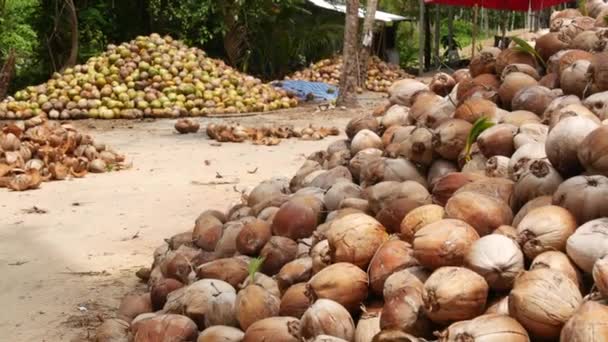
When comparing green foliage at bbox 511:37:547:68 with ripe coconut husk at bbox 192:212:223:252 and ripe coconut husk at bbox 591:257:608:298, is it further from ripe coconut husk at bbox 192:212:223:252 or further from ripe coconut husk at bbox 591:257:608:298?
ripe coconut husk at bbox 591:257:608:298

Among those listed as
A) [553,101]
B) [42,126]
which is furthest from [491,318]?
[42,126]

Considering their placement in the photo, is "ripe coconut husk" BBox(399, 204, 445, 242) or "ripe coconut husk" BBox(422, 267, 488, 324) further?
"ripe coconut husk" BBox(399, 204, 445, 242)

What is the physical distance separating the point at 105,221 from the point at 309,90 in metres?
11.1

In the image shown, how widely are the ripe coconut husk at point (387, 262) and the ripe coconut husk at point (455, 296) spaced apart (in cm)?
27

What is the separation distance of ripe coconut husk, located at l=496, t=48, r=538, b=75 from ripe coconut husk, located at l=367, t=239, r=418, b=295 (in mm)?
1546

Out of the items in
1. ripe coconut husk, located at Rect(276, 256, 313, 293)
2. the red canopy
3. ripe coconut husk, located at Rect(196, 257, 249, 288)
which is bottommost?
ripe coconut husk, located at Rect(196, 257, 249, 288)

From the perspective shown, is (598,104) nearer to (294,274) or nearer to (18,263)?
(294,274)

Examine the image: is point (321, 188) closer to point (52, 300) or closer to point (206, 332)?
point (206, 332)

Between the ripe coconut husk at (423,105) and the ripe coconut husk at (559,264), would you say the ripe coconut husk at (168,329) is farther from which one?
the ripe coconut husk at (423,105)

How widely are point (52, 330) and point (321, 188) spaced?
150 cm

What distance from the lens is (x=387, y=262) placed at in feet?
9.52

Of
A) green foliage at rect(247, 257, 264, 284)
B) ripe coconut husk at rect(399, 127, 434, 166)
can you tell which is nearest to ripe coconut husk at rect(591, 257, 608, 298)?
ripe coconut husk at rect(399, 127, 434, 166)

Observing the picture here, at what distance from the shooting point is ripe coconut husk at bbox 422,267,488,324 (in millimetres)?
2523

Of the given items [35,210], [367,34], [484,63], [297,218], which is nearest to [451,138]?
[297,218]
